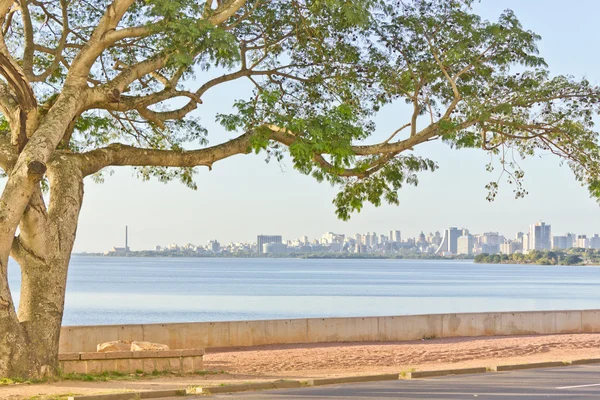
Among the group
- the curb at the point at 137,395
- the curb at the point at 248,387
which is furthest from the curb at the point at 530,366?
the curb at the point at 137,395

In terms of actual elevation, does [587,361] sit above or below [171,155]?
below

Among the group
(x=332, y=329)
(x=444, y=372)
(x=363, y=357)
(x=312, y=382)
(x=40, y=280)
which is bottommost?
(x=363, y=357)

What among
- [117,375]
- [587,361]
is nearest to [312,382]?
[117,375]

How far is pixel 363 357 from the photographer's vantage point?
2175 centimetres

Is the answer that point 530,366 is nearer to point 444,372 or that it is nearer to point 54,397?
point 444,372

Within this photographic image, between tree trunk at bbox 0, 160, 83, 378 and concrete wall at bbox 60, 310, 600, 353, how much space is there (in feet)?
20.2

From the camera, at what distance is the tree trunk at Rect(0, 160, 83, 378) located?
15.4 metres

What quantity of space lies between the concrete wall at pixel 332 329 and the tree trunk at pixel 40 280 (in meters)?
6.17

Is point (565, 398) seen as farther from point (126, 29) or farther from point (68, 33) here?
point (68, 33)

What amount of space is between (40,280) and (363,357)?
857 cm

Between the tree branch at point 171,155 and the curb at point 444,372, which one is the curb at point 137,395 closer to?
the curb at point 444,372

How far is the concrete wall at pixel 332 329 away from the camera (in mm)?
22922

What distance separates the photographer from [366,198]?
22.6 meters

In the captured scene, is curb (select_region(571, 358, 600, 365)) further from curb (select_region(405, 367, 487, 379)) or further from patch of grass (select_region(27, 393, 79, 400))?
patch of grass (select_region(27, 393, 79, 400))
